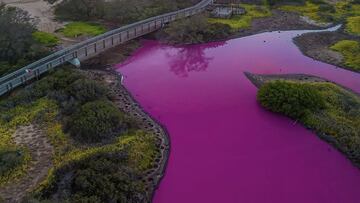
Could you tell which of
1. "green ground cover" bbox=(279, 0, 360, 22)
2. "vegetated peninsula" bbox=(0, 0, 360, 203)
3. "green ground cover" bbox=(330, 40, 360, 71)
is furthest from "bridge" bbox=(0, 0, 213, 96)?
"green ground cover" bbox=(330, 40, 360, 71)

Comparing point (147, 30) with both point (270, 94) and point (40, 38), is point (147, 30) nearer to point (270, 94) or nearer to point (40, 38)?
point (40, 38)

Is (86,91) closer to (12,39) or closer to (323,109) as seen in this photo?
(12,39)

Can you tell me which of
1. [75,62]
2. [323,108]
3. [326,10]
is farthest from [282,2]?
[75,62]

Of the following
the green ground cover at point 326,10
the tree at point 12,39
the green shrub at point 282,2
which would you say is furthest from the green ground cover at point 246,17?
the tree at point 12,39

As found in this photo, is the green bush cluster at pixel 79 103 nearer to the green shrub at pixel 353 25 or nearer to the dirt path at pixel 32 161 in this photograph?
the dirt path at pixel 32 161

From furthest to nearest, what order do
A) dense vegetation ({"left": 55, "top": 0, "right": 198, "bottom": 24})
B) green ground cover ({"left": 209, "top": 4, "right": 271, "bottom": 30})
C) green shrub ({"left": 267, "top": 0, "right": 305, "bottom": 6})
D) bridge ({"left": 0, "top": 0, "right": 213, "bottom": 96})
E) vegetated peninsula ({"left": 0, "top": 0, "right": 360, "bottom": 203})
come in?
1. green shrub ({"left": 267, "top": 0, "right": 305, "bottom": 6})
2. green ground cover ({"left": 209, "top": 4, "right": 271, "bottom": 30})
3. dense vegetation ({"left": 55, "top": 0, "right": 198, "bottom": 24})
4. bridge ({"left": 0, "top": 0, "right": 213, "bottom": 96})
5. vegetated peninsula ({"left": 0, "top": 0, "right": 360, "bottom": 203})

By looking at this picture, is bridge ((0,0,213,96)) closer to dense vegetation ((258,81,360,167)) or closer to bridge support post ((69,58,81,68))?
bridge support post ((69,58,81,68))
